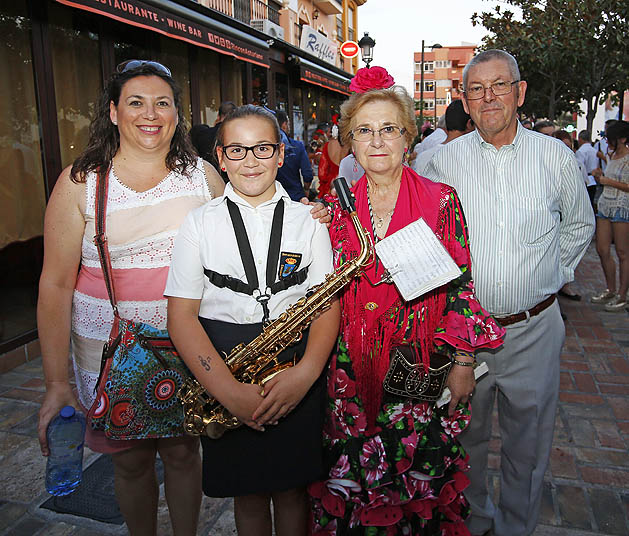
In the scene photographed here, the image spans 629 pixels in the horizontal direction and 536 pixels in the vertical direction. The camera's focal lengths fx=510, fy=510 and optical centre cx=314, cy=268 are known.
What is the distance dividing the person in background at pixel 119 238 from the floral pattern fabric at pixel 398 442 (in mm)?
716

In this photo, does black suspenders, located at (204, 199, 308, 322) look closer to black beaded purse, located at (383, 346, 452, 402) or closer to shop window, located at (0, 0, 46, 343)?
black beaded purse, located at (383, 346, 452, 402)

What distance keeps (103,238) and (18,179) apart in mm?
3793

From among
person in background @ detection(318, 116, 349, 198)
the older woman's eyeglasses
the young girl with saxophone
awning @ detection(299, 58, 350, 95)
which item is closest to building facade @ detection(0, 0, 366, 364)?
person in background @ detection(318, 116, 349, 198)

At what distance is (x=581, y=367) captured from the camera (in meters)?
4.79

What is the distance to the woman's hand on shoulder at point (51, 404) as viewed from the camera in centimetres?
207

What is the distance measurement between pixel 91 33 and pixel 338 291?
5725mm

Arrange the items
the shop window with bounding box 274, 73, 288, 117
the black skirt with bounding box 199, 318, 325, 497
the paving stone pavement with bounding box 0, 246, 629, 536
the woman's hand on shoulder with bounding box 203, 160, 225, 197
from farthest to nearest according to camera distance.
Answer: the shop window with bounding box 274, 73, 288, 117
the paving stone pavement with bounding box 0, 246, 629, 536
the woman's hand on shoulder with bounding box 203, 160, 225, 197
the black skirt with bounding box 199, 318, 325, 497

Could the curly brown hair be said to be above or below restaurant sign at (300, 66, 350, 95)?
below

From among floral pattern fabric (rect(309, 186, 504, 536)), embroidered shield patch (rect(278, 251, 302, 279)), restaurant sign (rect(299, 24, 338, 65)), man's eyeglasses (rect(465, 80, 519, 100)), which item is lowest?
floral pattern fabric (rect(309, 186, 504, 536))

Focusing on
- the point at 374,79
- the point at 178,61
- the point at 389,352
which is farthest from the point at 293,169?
the point at 389,352

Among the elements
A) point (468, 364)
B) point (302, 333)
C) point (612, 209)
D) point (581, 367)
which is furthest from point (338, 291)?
point (612, 209)

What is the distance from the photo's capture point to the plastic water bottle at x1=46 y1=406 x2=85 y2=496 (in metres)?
2.06

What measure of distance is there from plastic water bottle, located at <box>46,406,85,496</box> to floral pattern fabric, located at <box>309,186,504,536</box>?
1.01 metres

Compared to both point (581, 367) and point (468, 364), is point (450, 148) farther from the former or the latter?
point (581, 367)
